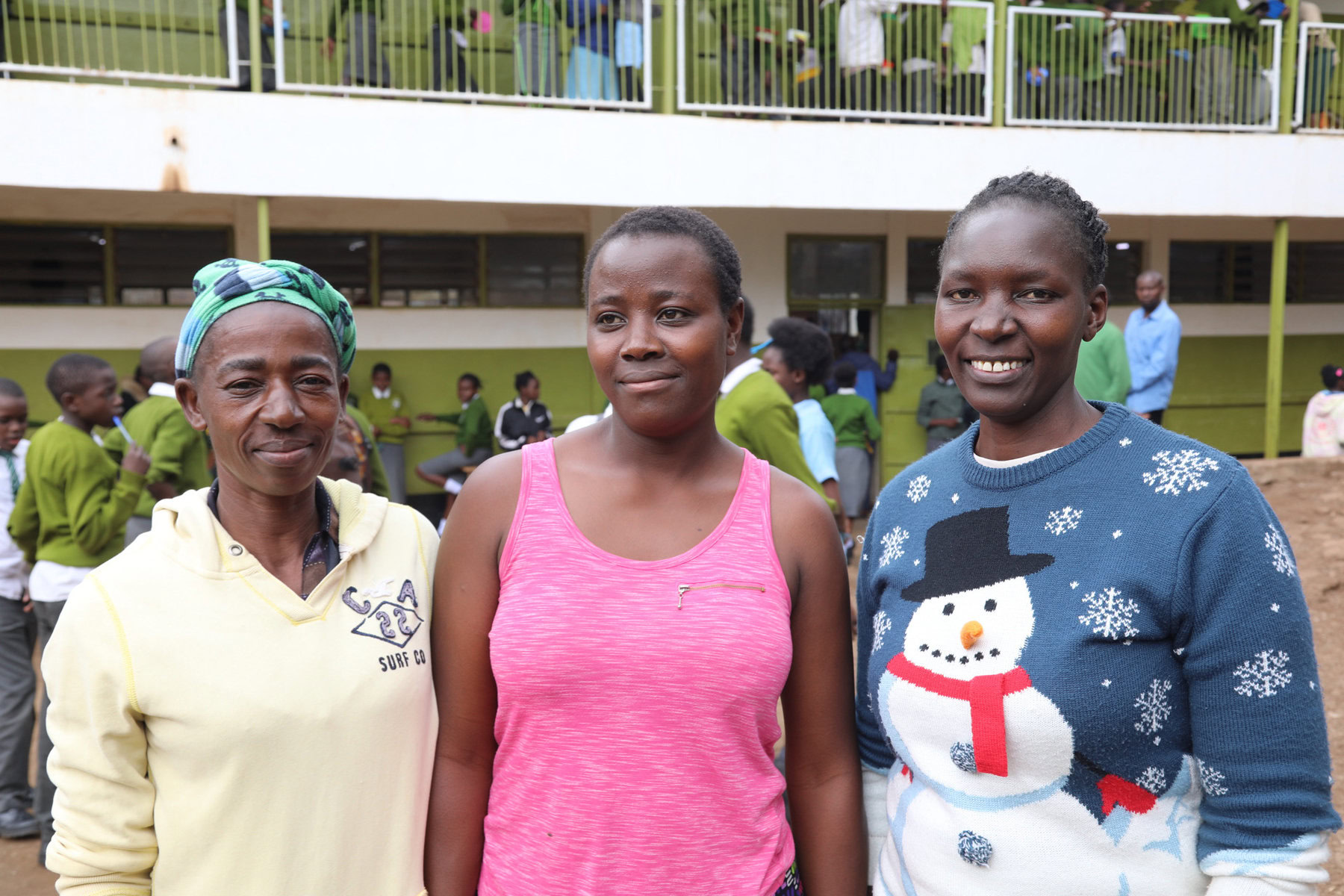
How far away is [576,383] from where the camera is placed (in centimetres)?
1101

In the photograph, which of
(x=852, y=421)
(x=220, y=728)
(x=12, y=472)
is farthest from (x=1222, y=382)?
(x=220, y=728)

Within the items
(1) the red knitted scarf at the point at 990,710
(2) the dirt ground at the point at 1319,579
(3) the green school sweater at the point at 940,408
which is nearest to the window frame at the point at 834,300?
(3) the green school sweater at the point at 940,408

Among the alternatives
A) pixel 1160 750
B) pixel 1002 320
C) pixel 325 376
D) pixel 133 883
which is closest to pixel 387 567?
pixel 325 376

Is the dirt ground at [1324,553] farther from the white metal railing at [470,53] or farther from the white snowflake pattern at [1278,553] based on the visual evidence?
the white metal railing at [470,53]

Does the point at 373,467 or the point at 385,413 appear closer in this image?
the point at 373,467

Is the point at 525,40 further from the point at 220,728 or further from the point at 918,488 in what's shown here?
the point at 220,728

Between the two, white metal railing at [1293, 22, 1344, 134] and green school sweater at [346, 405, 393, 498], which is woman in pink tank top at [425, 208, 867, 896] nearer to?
green school sweater at [346, 405, 393, 498]

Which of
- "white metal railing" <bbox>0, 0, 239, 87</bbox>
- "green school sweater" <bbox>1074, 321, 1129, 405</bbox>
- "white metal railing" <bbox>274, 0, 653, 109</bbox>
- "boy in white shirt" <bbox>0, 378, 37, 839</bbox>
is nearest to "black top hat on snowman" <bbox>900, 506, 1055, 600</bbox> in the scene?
"boy in white shirt" <bbox>0, 378, 37, 839</bbox>

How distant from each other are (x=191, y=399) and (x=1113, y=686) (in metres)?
1.51

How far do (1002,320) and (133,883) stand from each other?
156cm

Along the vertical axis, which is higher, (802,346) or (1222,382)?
(802,346)

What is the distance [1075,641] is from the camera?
4.97ft

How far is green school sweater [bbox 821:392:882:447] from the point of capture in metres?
8.84

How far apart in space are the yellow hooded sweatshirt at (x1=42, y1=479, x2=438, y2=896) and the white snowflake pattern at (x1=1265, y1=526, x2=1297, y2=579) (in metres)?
1.31
